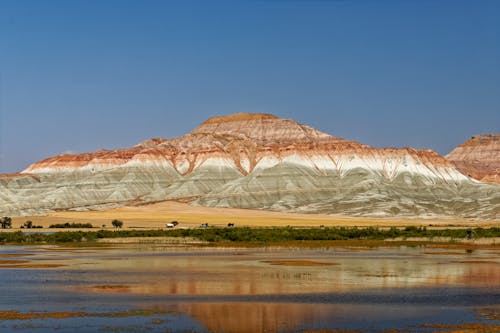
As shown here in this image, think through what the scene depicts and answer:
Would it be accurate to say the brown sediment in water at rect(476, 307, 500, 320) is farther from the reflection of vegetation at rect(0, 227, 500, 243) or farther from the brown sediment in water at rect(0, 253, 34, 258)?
the reflection of vegetation at rect(0, 227, 500, 243)

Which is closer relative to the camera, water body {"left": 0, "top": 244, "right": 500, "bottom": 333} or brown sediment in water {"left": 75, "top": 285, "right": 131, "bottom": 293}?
water body {"left": 0, "top": 244, "right": 500, "bottom": 333}

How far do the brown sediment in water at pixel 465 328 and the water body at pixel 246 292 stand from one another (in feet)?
0.43

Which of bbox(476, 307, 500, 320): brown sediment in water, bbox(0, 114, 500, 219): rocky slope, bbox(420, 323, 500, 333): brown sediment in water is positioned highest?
bbox(0, 114, 500, 219): rocky slope

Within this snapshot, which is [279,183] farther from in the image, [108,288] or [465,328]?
[465,328]

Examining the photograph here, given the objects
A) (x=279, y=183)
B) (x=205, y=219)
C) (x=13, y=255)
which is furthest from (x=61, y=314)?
(x=279, y=183)

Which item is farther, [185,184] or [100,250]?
[185,184]

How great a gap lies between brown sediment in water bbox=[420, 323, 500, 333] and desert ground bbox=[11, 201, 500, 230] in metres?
69.4

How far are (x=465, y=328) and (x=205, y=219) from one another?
304 ft

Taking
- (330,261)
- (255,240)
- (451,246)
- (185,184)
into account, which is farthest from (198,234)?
(185,184)

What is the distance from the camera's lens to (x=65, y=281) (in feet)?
129

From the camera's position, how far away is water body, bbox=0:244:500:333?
27.7m

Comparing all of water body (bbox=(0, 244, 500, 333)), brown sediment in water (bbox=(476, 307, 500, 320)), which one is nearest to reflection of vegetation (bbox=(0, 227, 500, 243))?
water body (bbox=(0, 244, 500, 333))

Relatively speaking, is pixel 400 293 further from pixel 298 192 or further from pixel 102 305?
pixel 298 192

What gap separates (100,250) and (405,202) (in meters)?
95.7
